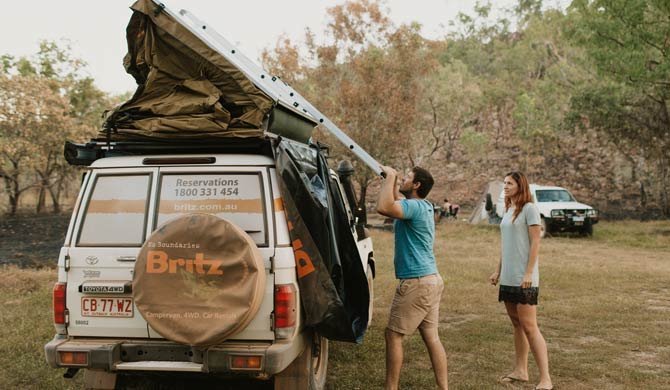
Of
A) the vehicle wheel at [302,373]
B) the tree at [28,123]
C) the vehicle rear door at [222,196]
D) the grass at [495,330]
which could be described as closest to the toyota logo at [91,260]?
the vehicle rear door at [222,196]

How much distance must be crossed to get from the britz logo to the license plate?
462 mm

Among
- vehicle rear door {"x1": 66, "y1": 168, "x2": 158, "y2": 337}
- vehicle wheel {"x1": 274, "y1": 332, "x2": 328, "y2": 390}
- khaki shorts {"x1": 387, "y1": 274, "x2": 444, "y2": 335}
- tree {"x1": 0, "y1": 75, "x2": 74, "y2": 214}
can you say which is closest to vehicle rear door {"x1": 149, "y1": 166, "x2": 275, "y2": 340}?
vehicle rear door {"x1": 66, "y1": 168, "x2": 158, "y2": 337}

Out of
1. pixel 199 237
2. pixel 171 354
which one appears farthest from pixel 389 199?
pixel 171 354

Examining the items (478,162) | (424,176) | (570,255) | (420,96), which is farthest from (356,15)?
(424,176)

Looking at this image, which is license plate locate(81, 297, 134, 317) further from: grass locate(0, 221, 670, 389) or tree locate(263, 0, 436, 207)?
tree locate(263, 0, 436, 207)

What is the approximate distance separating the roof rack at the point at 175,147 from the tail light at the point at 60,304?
1035mm

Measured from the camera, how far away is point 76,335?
4.09 meters

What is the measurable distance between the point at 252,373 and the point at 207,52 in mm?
2252

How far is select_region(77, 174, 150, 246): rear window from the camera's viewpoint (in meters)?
4.12

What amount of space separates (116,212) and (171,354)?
102cm

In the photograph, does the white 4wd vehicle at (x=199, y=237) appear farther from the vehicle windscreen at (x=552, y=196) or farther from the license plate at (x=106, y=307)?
the vehicle windscreen at (x=552, y=196)

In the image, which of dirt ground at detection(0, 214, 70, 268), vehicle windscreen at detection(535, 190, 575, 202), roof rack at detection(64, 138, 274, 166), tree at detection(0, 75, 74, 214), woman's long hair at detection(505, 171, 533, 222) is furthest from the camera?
tree at detection(0, 75, 74, 214)

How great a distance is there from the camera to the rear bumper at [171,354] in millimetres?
3766

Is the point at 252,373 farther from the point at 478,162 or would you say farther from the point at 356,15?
the point at 478,162
